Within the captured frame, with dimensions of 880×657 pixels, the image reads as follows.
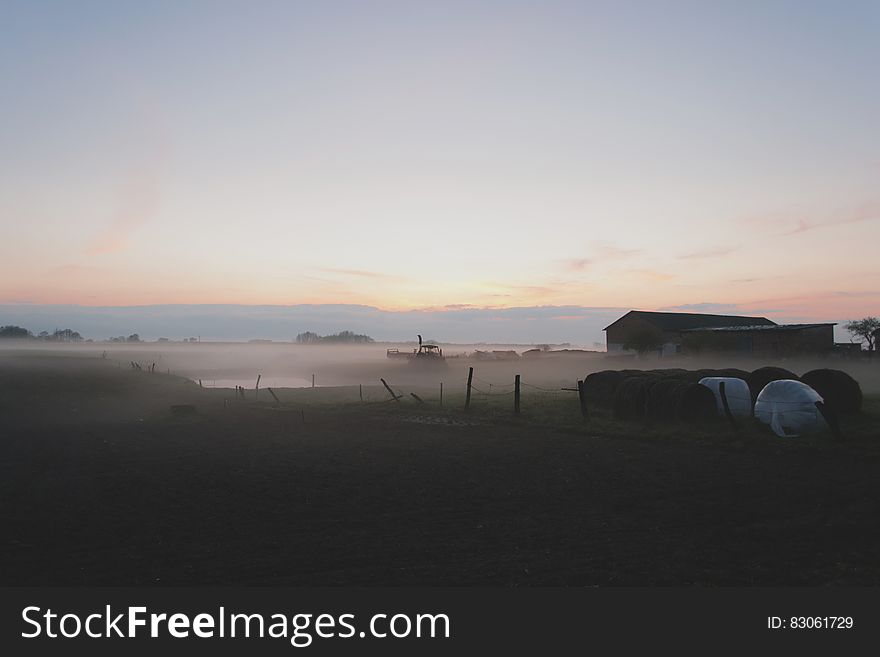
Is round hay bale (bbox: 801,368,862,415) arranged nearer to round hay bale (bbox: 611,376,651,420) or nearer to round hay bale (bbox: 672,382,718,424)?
round hay bale (bbox: 672,382,718,424)

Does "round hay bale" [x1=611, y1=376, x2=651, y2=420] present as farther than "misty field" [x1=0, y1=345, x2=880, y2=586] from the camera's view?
Yes

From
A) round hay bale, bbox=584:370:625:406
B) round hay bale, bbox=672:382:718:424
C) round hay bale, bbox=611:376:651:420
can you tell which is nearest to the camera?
round hay bale, bbox=672:382:718:424

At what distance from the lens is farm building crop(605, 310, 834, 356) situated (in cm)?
5662

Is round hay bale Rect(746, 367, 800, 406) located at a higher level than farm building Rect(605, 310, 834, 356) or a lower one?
lower

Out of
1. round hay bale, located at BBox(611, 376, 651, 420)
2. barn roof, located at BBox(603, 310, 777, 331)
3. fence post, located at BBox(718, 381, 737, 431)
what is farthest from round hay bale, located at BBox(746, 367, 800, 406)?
barn roof, located at BBox(603, 310, 777, 331)

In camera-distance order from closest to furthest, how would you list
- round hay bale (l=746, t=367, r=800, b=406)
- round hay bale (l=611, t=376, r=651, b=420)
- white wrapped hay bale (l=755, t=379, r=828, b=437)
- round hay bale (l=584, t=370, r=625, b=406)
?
white wrapped hay bale (l=755, t=379, r=828, b=437), round hay bale (l=611, t=376, r=651, b=420), round hay bale (l=746, t=367, r=800, b=406), round hay bale (l=584, t=370, r=625, b=406)

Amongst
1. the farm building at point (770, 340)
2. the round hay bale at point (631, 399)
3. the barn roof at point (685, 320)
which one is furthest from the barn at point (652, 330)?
the round hay bale at point (631, 399)

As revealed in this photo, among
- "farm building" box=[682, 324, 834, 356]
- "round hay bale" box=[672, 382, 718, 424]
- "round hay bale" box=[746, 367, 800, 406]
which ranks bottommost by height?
"round hay bale" box=[672, 382, 718, 424]

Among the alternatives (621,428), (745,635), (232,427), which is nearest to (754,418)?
(621,428)

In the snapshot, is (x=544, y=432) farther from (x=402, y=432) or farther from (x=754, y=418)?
(x=754, y=418)

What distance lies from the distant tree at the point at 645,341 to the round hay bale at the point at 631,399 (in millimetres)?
41939

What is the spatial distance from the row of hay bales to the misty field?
2.70 feet

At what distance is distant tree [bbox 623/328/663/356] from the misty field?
41356mm

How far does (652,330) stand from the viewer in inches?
2621
